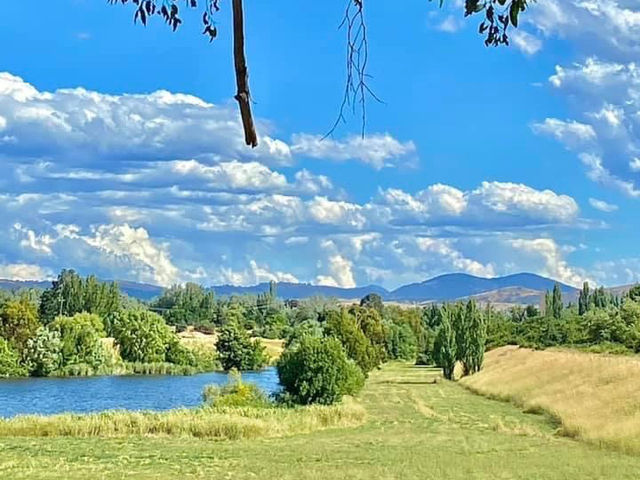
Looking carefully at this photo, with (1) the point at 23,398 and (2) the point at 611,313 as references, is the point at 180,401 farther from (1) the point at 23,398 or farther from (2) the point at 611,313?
(2) the point at 611,313

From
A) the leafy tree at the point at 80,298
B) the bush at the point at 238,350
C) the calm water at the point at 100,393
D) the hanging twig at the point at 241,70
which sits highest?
the leafy tree at the point at 80,298

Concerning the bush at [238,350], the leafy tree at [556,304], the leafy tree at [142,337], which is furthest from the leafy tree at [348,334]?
the leafy tree at [556,304]

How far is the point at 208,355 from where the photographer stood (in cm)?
10112

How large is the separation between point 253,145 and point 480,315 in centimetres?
7138

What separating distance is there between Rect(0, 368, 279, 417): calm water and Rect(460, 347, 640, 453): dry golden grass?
46.5 ft

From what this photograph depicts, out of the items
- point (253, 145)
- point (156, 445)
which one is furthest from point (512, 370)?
point (253, 145)

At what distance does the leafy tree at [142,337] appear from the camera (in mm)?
95000

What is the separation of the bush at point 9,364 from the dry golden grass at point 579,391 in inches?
1630

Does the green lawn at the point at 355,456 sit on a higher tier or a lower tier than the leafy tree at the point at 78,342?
lower

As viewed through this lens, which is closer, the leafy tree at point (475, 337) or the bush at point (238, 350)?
the leafy tree at point (475, 337)

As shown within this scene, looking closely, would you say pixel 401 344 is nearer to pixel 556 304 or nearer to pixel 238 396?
pixel 556 304

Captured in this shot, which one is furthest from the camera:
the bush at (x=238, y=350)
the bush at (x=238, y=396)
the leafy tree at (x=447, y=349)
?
the bush at (x=238, y=350)

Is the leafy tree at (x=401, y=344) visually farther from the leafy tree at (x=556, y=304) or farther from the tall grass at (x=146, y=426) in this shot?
the tall grass at (x=146, y=426)

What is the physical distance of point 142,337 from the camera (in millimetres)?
96125
